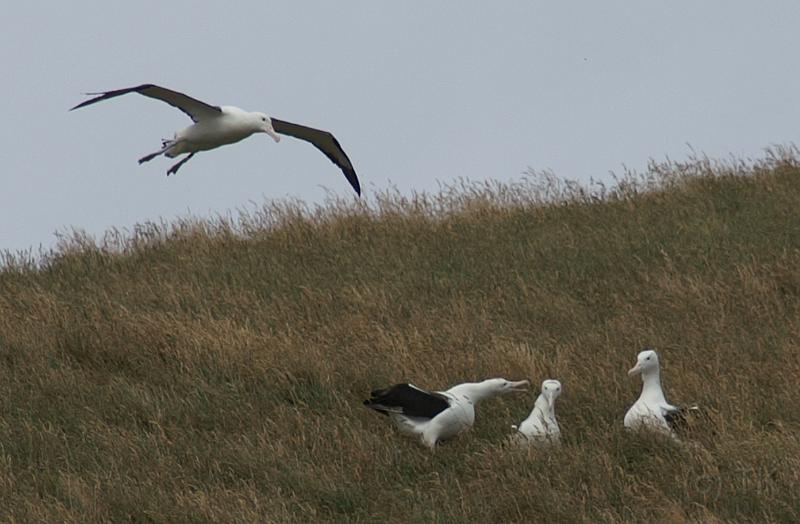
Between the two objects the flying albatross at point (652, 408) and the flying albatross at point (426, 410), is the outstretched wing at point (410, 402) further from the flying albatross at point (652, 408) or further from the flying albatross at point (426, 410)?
the flying albatross at point (652, 408)

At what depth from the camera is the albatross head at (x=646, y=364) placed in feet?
29.6

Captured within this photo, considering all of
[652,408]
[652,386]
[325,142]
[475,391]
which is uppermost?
[325,142]

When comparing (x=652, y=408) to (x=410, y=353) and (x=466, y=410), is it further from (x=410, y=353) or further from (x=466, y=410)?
(x=410, y=353)

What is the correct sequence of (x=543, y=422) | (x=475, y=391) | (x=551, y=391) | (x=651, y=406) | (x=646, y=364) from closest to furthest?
(x=543, y=422) → (x=651, y=406) → (x=551, y=391) → (x=646, y=364) → (x=475, y=391)

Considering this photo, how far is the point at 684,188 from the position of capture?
13531mm

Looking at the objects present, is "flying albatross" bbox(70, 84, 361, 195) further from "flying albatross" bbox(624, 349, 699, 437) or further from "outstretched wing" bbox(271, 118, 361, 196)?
"flying albatross" bbox(624, 349, 699, 437)

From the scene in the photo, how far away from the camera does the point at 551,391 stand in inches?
349

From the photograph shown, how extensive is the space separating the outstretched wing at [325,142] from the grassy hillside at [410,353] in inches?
41.7

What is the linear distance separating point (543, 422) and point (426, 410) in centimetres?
62

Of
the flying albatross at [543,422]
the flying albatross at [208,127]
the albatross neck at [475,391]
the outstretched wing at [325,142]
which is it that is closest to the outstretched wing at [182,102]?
the flying albatross at [208,127]

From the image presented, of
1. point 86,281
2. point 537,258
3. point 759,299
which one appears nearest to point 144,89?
point 86,281

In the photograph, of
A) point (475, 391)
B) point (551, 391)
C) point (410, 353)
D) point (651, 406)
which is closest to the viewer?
point (651, 406)

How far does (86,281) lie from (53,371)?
8.47 ft

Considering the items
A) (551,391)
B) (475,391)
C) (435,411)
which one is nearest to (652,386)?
(551,391)
